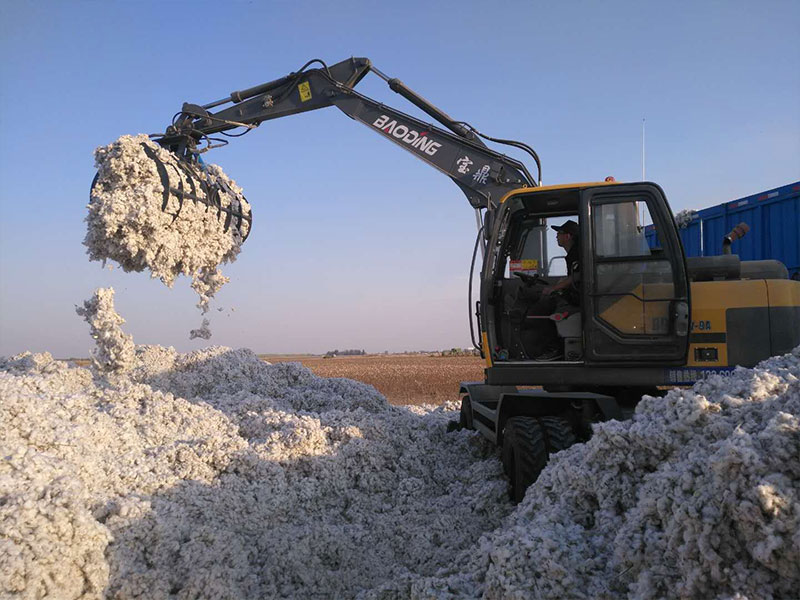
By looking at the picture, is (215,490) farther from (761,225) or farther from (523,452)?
(761,225)

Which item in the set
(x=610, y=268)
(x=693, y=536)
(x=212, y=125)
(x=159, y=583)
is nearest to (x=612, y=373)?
(x=610, y=268)

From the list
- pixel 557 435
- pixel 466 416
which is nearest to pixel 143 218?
pixel 466 416

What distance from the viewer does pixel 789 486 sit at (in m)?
2.45

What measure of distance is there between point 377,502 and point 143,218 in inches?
153

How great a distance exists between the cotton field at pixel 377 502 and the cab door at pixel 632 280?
837mm

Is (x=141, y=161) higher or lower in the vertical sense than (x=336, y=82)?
lower

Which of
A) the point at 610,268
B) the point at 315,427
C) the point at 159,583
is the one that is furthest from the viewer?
the point at 315,427

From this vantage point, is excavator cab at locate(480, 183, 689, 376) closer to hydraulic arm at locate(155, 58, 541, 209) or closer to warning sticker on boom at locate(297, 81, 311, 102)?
hydraulic arm at locate(155, 58, 541, 209)

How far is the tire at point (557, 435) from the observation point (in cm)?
461

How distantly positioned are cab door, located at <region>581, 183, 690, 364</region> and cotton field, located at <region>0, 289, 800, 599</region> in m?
0.84

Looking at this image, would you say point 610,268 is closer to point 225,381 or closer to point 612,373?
point 612,373

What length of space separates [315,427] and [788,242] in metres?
5.51

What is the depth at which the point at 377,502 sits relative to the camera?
521 centimetres

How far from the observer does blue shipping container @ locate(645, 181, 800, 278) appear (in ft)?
22.5
